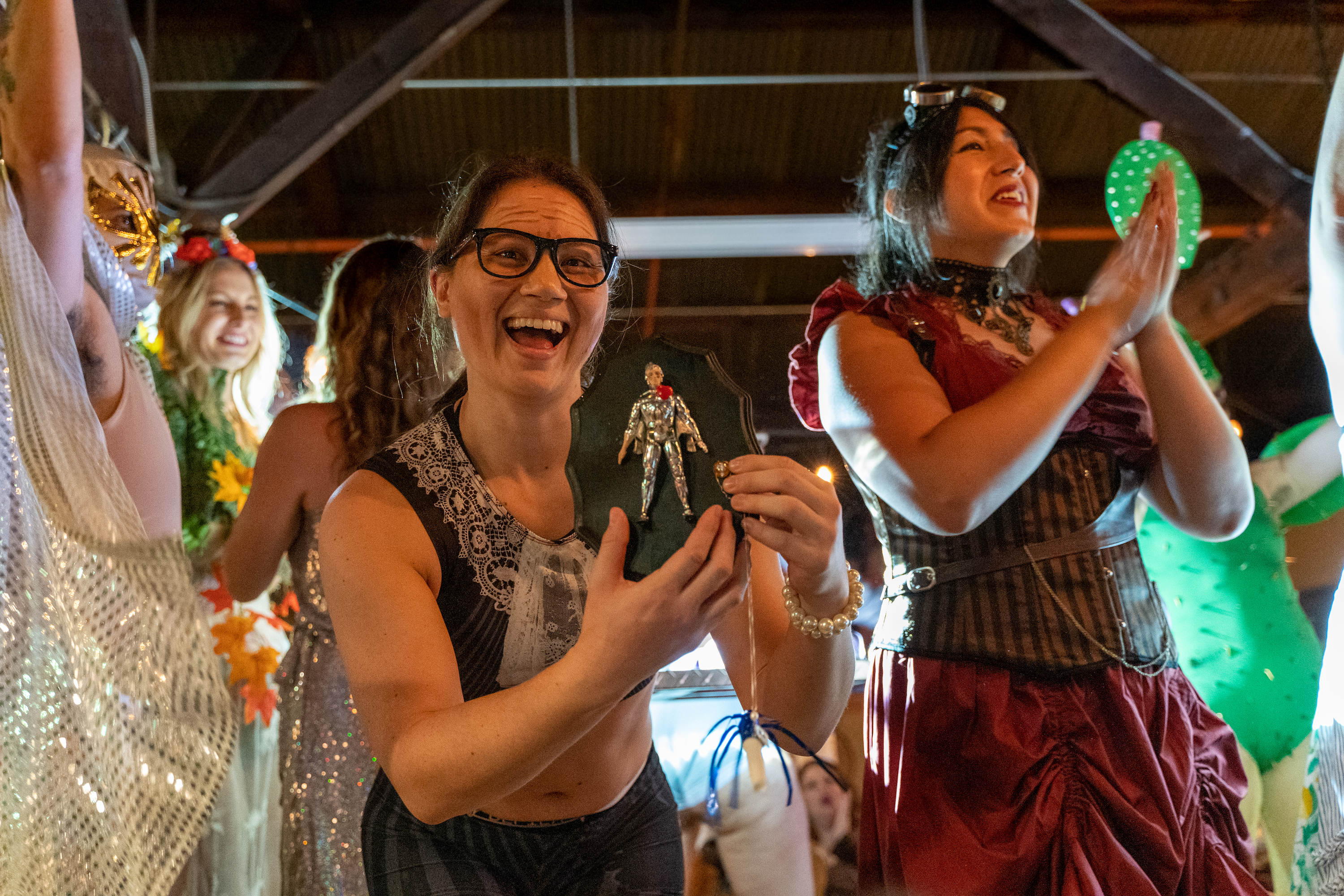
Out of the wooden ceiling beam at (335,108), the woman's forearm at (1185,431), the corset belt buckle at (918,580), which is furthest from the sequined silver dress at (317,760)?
the wooden ceiling beam at (335,108)

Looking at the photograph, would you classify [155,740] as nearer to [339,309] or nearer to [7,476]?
[7,476]

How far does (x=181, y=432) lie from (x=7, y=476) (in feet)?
5.36

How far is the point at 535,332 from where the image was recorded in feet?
3.55

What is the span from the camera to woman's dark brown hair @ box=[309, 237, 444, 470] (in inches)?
68.5

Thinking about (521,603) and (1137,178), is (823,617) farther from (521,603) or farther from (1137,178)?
(1137,178)

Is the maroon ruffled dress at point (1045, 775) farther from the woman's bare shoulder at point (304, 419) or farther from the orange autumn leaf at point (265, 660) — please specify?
the orange autumn leaf at point (265, 660)

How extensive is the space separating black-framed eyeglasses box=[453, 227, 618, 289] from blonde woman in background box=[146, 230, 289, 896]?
149 centimetres

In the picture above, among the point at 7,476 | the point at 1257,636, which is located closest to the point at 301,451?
the point at 7,476

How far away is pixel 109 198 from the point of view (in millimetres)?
1665

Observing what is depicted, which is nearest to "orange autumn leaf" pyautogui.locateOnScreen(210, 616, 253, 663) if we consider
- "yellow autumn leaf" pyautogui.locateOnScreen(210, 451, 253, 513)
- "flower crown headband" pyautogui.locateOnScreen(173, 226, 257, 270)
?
"yellow autumn leaf" pyautogui.locateOnScreen(210, 451, 253, 513)

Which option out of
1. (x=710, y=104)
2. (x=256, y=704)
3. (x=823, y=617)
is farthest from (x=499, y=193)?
(x=710, y=104)

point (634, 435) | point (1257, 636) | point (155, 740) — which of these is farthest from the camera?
point (1257, 636)

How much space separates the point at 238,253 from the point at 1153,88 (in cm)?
396

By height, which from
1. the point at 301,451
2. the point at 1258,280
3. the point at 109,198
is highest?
the point at 1258,280
